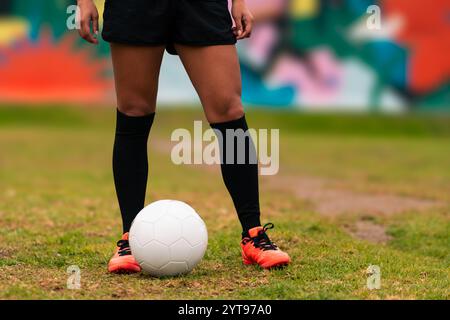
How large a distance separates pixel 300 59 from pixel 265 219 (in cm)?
1398

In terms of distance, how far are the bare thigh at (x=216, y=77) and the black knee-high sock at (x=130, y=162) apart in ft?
1.07

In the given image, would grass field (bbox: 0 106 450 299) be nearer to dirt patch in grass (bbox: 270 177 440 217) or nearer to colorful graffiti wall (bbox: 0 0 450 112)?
dirt patch in grass (bbox: 270 177 440 217)

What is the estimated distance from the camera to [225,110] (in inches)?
139

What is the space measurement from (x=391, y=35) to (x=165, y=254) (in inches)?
640

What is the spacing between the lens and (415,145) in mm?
14961

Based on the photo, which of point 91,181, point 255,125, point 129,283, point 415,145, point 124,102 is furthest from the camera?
point 255,125

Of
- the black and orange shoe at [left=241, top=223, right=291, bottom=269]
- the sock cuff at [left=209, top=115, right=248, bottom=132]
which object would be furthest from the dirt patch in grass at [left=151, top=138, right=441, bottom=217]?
the sock cuff at [left=209, top=115, right=248, bottom=132]

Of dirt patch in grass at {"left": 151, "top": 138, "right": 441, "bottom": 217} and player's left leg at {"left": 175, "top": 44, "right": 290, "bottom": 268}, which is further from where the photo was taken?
dirt patch in grass at {"left": 151, "top": 138, "right": 441, "bottom": 217}

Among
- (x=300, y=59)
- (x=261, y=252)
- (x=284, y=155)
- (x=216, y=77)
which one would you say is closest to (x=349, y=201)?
(x=261, y=252)

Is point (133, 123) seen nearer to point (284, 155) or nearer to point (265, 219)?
point (265, 219)

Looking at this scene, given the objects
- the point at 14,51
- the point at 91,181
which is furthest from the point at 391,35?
the point at 91,181

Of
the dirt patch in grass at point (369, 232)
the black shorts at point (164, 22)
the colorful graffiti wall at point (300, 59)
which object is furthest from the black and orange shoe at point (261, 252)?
the colorful graffiti wall at point (300, 59)

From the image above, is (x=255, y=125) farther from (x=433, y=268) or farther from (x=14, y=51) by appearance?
(x=433, y=268)

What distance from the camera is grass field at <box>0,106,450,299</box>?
322cm
